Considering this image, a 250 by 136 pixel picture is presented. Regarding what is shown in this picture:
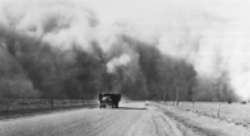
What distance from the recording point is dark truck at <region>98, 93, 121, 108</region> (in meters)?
70.2

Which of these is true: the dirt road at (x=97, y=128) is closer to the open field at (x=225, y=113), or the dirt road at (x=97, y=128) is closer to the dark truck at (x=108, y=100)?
the open field at (x=225, y=113)

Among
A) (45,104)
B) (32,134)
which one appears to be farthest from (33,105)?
(32,134)

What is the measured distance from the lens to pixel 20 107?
146 feet

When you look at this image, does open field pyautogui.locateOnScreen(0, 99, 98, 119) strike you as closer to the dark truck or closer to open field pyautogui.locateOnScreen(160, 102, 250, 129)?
the dark truck

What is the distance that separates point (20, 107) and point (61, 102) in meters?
27.3

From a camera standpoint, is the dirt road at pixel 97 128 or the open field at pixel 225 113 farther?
the open field at pixel 225 113

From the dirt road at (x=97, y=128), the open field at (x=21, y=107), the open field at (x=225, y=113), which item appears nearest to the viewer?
the dirt road at (x=97, y=128)

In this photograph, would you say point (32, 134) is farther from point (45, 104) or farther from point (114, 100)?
point (114, 100)

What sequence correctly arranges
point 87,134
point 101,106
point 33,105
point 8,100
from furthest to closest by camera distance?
point 101,106, point 33,105, point 8,100, point 87,134

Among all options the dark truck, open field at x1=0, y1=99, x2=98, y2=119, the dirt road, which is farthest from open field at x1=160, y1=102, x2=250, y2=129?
open field at x1=0, y1=99, x2=98, y2=119

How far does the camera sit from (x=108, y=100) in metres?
70.6

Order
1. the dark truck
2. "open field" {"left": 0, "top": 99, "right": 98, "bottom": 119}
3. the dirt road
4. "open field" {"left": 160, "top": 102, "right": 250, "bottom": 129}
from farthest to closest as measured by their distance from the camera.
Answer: the dark truck < "open field" {"left": 0, "top": 99, "right": 98, "bottom": 119} < "open field" {"left": 160, "top": 102, "right": 250, "bottom": 129} < the dirt road

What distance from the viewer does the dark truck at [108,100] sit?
230 ft

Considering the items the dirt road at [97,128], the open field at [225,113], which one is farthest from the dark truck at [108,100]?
the dirt road at [97,128]
